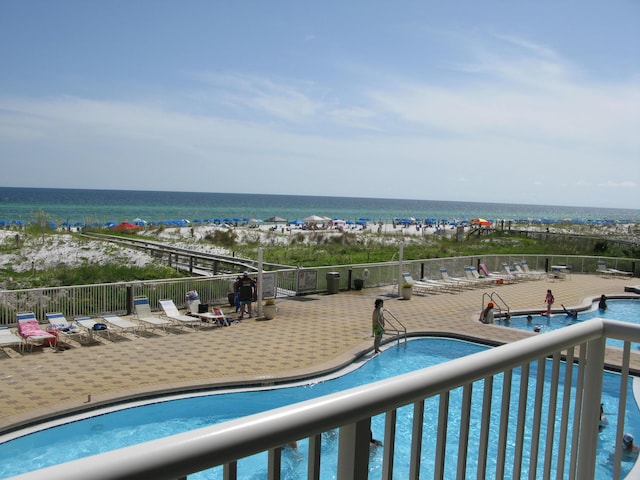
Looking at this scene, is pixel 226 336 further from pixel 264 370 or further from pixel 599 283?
pixel 599 283

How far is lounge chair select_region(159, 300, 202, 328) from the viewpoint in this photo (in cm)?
1513

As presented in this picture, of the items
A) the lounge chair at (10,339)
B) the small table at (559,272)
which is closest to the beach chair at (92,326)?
the lounge chair at (10,339)

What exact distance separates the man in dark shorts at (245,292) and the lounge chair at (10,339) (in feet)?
18.8

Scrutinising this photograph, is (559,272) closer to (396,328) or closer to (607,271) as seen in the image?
(607,271)

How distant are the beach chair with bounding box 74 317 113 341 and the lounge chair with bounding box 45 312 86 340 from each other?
0.45 feet

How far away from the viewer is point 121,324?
47.1 feet

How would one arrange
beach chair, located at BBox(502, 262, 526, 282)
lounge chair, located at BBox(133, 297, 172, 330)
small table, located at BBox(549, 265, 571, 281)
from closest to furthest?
1. lounge chair, located at BBox(133, 297, 172, 330)
2. beach chair, located at BBox(502, 262, 526, 282)
3. small table, located at BBox(549, 265, 571, 281)

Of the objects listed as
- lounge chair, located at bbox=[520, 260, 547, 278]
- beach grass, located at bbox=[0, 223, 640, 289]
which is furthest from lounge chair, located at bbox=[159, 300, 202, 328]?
lounge chair, located at bbox=[520, 260, 547, 278]

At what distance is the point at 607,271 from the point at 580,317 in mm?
10684

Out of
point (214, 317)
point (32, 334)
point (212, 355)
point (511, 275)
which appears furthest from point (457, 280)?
point (32, 334)

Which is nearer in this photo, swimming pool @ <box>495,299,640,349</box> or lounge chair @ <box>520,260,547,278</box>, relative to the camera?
swimming pool @ <box>495,299,640,349</box>

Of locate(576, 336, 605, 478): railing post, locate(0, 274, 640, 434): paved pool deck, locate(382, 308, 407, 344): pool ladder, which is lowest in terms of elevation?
locate(0, 274, 640, 434): paved pool deck

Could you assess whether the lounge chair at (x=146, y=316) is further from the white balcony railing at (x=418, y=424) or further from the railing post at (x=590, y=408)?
the railing post at (x=590, y=408)

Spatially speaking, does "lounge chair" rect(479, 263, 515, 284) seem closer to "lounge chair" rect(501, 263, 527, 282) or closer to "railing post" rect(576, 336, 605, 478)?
"lounge chair" rect(501, 263, 527, 282)
